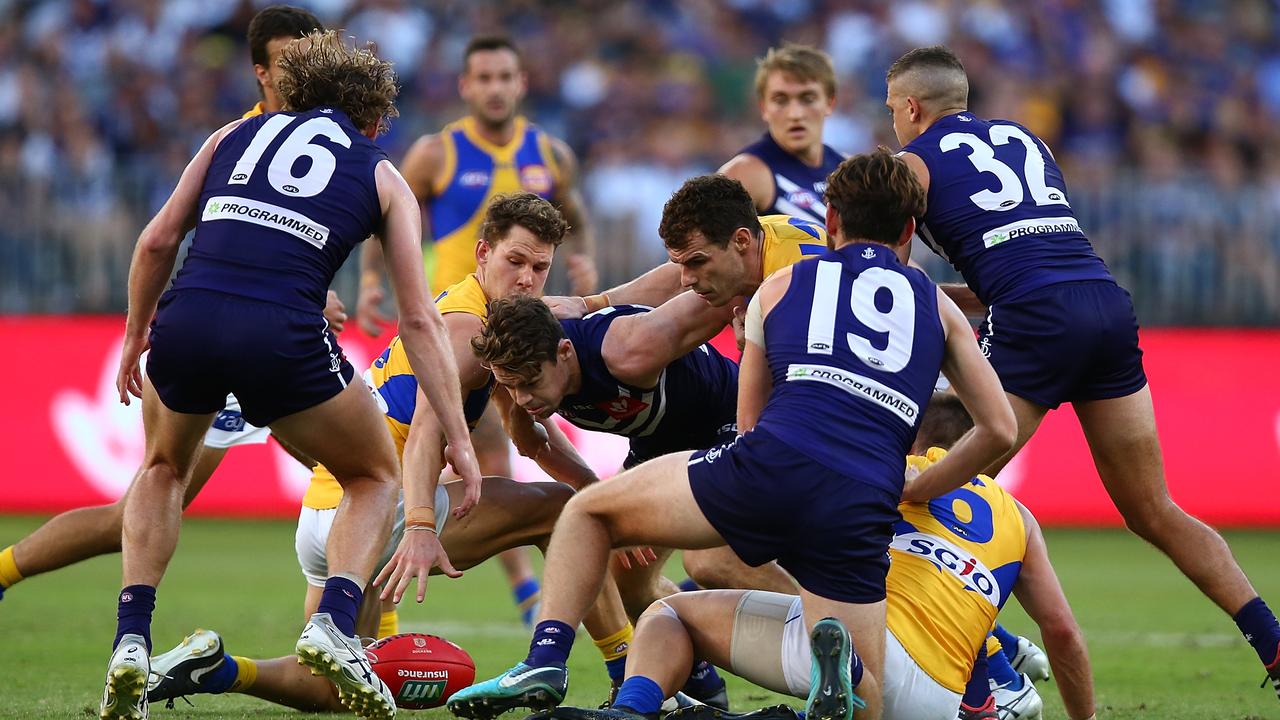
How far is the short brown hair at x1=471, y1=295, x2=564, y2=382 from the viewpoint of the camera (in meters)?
5.63

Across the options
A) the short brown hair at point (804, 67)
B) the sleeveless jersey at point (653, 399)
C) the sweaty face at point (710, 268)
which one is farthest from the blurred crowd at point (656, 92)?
the sweaty face at point (710, 268)

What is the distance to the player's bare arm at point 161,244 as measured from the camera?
5.71 m

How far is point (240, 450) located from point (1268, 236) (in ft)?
32.7

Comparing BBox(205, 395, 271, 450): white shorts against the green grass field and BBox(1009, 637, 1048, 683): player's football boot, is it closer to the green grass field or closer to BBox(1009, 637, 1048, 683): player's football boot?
the green grass field

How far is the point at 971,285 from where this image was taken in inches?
256

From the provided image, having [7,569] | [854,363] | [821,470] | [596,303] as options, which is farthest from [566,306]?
[7,569]

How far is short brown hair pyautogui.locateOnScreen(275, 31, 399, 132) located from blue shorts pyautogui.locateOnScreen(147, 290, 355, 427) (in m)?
0.89

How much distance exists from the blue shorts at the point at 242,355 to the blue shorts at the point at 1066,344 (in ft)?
8.68

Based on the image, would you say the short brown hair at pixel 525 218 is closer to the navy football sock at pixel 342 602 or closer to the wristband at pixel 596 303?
the wristband at pixel 596 303

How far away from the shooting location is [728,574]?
642 centimetres

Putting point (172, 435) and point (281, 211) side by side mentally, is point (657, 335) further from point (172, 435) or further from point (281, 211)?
point (172, 435)

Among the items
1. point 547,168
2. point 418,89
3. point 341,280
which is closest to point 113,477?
point 341,280

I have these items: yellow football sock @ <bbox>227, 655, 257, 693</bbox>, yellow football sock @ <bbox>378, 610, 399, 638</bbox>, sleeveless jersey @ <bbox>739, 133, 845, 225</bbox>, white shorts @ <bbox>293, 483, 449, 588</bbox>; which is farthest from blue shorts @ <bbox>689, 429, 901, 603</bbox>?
sleeveless jersey @ <bbox>739, 133, 845, 225</bbox>

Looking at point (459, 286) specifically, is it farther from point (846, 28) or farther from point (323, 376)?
point (846, 28)
